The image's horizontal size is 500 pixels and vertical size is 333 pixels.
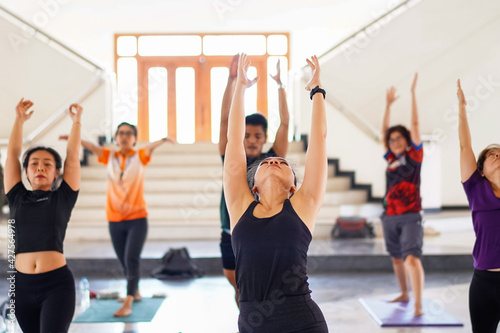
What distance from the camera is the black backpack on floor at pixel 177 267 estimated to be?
5.20 metres

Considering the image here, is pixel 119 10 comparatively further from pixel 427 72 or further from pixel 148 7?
pixel 427 72

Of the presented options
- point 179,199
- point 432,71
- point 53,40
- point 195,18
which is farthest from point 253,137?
point 195,18

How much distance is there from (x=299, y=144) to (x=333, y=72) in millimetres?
1157

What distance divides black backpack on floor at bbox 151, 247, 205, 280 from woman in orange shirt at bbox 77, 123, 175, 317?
3.34 ft

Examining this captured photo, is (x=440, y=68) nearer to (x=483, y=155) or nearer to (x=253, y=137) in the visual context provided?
(x=253, y=137)

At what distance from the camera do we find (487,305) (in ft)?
7.75

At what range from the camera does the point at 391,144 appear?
4.00 m

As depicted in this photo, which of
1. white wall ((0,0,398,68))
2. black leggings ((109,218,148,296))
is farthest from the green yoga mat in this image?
white wall ((0,0,398,68))

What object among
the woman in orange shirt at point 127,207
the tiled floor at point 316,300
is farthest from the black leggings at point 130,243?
the tiled floor at point 316,300

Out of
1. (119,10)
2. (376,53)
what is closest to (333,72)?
(376,53)

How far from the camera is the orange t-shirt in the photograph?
4.01 m

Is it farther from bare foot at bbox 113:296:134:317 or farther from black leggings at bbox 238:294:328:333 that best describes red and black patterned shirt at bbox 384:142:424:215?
black leggings at bbox 238:294:328:333

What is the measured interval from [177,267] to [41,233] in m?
2.89

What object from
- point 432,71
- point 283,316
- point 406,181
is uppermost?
point 432,71
